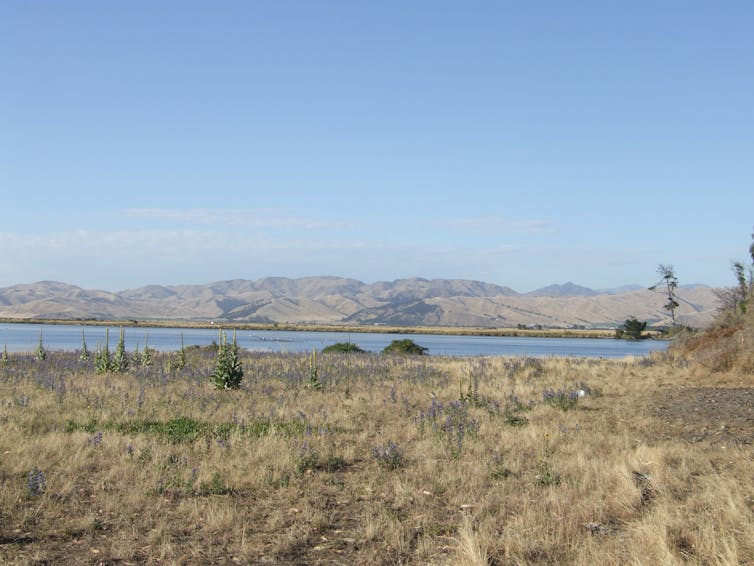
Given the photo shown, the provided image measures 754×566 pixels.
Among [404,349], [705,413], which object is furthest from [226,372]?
[404,349]

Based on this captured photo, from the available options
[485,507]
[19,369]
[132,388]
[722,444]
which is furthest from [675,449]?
[19,369]

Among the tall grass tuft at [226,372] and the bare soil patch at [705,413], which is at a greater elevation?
the tall grass tuft at [226,372]

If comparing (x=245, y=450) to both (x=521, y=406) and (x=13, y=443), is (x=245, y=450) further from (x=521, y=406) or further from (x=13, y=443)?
(x=521, y=406)

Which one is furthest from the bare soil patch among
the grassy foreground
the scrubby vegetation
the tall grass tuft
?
the scrubby vegetation

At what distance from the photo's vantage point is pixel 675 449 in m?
11.6

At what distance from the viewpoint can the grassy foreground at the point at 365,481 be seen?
7.17 meters

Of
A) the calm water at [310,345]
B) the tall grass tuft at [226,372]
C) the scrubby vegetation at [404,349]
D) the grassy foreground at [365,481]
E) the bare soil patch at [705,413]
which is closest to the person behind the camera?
the grassy foreground at [365,481]

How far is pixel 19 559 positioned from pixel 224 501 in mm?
2817

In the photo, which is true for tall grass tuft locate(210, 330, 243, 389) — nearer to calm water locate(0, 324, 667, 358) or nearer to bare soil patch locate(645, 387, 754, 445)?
bare soil patch locate(645, 387, 754, 445)

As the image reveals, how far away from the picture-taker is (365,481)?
10438 millimetres

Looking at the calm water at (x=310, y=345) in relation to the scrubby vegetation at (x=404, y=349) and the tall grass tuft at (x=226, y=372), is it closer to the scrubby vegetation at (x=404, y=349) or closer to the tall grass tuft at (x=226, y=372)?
the scrubby vegetation at (x=404, y=349)

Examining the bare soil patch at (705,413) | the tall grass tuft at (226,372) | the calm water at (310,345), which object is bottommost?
the calm water at (310,345)

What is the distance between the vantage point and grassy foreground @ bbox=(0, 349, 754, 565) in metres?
7.17

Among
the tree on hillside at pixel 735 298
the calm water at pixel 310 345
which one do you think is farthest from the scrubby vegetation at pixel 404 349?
the tree on hillside at pixel 735 298
